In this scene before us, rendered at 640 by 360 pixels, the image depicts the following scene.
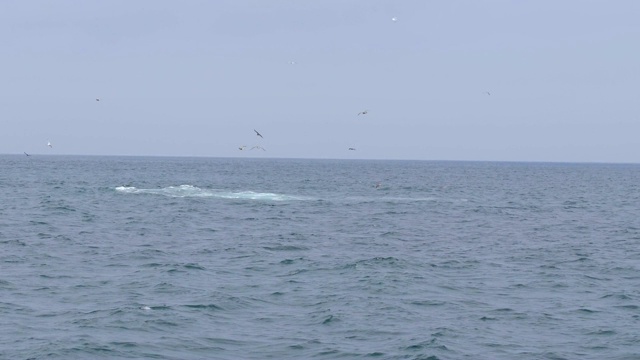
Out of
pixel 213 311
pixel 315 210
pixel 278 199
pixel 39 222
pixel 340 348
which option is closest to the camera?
pixel 340 348

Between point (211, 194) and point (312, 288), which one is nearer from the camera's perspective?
point (312, 288)

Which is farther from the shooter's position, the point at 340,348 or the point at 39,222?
the point at 39,222

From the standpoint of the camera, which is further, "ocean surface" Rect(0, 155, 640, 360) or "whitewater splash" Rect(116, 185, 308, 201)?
"whitewater splash" Rect(116, 185, 308, 201)

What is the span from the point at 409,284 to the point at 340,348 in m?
8.45

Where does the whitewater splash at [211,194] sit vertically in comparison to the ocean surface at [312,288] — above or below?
above

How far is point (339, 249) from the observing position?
121 ft

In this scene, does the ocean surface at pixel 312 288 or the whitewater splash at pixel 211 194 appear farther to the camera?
the whitewater splash at pixel 211 194

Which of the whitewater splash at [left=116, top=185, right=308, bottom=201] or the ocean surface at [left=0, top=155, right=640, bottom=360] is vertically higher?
the whitewater splash at [left=116, top=185, right=308, bottom=201]

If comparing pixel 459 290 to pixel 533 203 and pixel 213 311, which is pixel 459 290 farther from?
pixel 533 203

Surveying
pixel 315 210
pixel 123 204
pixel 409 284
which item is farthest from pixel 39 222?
pixel 409 284

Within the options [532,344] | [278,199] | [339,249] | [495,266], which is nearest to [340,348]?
[532,344]

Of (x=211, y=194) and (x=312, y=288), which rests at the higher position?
(x=211, y=194)

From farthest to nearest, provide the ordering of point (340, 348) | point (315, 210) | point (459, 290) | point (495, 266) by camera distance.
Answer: point (315, 210), point (495, 266), point (459, 290), point (340, 348)

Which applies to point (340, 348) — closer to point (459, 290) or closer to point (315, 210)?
point (459, 290)
